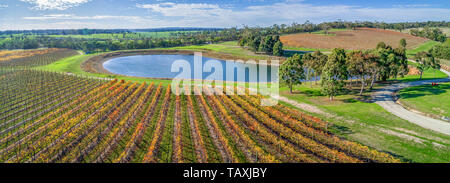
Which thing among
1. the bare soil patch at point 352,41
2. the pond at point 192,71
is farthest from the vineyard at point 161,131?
the bare soil patch at point 352,41

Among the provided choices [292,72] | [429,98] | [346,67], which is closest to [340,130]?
[346,67]

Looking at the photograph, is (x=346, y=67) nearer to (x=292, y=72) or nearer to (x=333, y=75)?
(x=333, y=75)

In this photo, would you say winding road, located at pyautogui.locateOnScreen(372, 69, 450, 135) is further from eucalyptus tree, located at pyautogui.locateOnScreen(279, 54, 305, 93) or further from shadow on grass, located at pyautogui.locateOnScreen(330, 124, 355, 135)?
eucalyptus tree, located at pyautogui.locateOnScreen(279, 54, 305, 93)

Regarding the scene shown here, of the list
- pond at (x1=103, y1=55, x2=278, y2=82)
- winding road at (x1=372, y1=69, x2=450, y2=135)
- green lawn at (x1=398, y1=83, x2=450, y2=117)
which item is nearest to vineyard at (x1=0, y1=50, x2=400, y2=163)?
winding road at (x1=372, y1=69, x2=450, y2=135)

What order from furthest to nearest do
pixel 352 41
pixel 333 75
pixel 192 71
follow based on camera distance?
pixel 352 41, pixel 192 71, pixel 333 75

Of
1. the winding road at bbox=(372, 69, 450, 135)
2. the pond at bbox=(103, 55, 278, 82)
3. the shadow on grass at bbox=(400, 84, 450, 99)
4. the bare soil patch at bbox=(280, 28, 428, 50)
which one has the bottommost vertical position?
the winding road at bbox=(372, 69, 450, 135)
